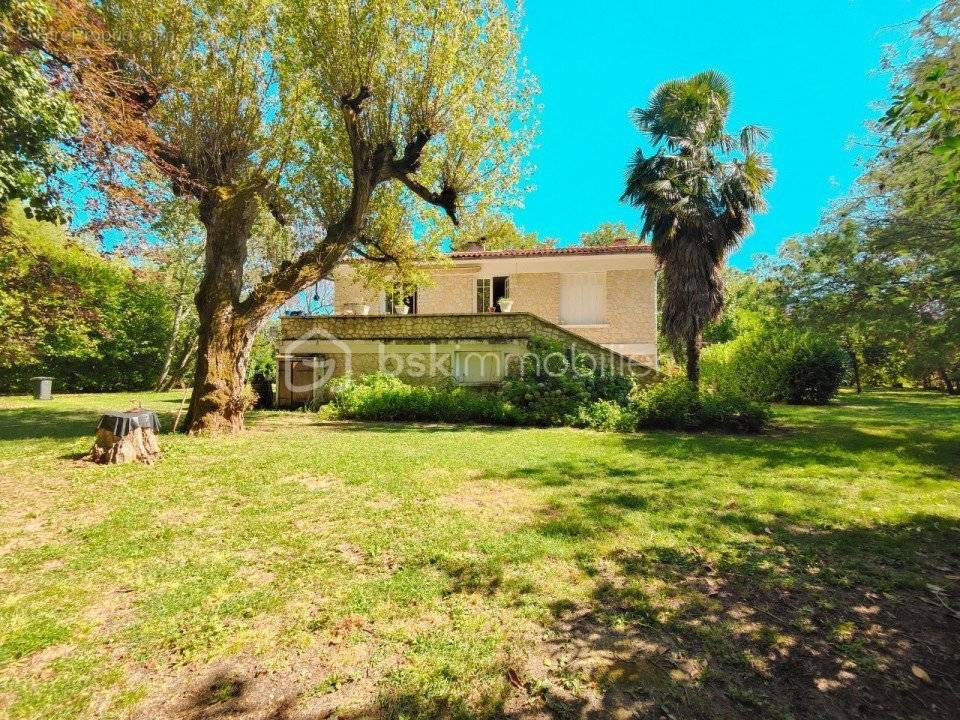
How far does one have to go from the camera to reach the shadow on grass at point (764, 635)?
7.00 ft

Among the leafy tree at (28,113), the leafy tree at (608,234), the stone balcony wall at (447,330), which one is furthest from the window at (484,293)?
the leafy tree at (608,234)

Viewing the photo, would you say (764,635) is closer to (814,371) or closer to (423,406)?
(423,406)

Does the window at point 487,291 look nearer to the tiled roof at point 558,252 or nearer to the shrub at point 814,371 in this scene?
the tiled roof at point 558,252

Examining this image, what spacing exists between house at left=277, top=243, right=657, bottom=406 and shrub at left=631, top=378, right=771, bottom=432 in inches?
107

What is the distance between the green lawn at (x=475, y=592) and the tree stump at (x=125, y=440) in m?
0.38

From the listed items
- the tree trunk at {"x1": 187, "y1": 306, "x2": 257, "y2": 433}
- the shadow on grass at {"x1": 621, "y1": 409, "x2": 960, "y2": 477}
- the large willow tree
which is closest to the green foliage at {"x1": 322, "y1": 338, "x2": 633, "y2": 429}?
the shadow on grass at {"x1": 621, "y1": 409, "x2": 960, "y2": 477}

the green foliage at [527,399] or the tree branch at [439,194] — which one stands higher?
the tree branch at [439,194]

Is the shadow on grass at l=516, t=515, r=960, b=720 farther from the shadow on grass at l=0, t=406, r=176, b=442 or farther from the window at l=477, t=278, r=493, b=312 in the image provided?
the window at l=477, t=278, r=493, b=312

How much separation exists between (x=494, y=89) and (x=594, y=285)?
31.7 ft

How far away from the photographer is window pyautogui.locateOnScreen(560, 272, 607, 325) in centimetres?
1825

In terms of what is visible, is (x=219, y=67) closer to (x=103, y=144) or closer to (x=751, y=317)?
(x=103, y=144)

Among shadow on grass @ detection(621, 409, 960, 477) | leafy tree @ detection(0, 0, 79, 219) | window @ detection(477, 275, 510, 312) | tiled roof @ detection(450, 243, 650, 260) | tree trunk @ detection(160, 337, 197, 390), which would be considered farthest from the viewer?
tree trunk @ detection(160, 337, 197, 390)

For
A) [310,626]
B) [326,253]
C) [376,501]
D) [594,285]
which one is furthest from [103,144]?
[594,285]

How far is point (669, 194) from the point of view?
13.7m
